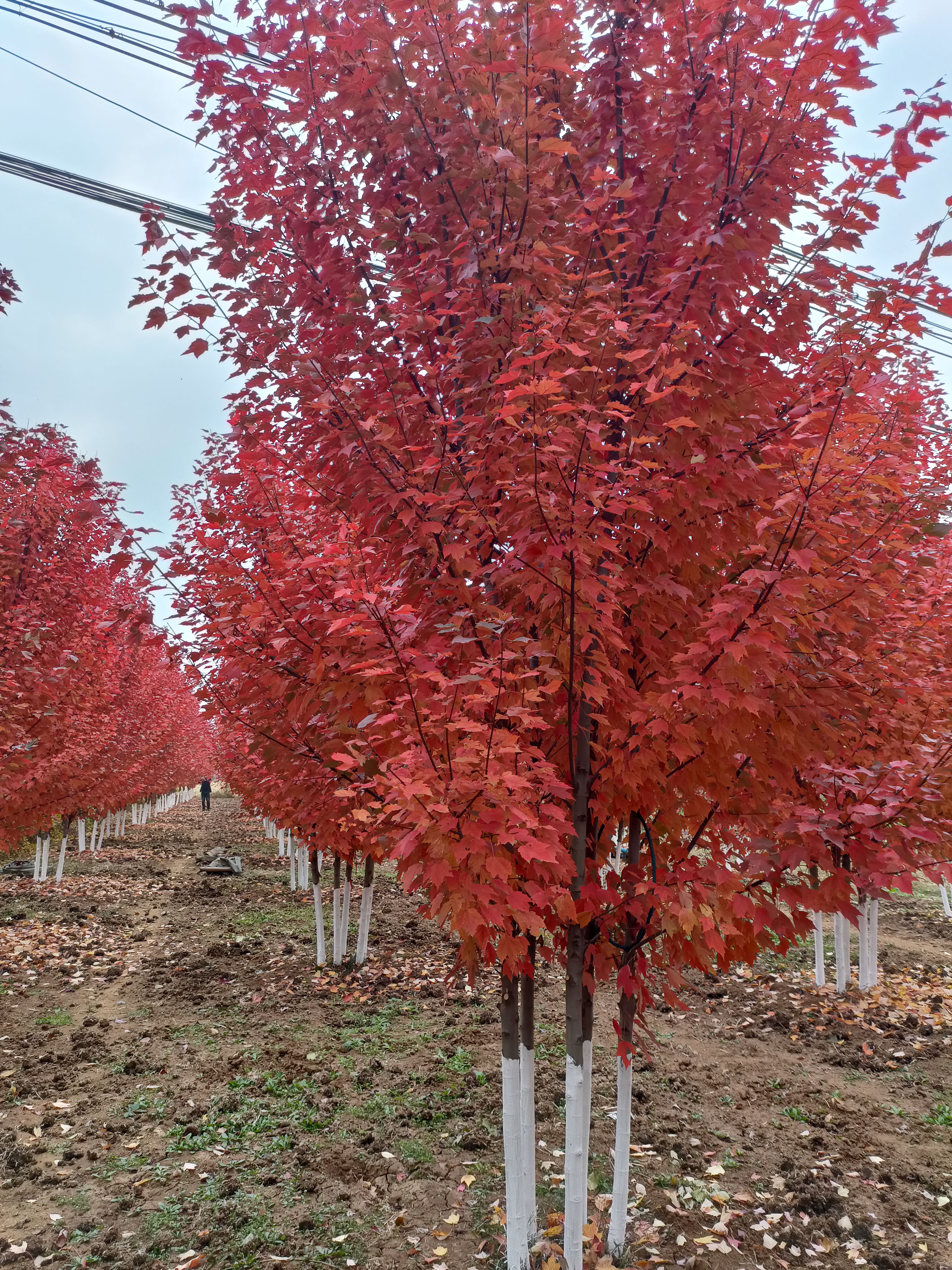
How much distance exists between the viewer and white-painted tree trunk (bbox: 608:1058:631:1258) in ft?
11.7

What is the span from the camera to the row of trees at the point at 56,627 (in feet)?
17.2

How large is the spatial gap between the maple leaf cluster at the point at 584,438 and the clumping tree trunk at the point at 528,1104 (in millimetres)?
587

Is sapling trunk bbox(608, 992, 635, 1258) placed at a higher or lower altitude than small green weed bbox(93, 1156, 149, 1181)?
higher

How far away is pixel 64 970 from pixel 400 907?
557cm

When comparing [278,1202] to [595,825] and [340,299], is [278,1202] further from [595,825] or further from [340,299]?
[340,299]

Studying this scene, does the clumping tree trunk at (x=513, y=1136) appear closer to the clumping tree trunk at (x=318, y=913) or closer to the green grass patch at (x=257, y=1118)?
the green grass patch at (x=257, y=1118)

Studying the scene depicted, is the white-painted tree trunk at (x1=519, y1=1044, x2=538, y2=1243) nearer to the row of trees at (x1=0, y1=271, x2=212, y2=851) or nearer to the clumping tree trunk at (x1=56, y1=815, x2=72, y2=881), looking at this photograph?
the row of trees at (x1=0, y1=271, x2=212, y2=851)

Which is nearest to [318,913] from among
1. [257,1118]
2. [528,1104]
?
[257,1118]

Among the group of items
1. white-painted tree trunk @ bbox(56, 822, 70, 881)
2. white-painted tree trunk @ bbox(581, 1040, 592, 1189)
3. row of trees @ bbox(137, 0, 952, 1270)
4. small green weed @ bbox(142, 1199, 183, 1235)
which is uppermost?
row of trees @ bbox(137, 0, 952, 1270)

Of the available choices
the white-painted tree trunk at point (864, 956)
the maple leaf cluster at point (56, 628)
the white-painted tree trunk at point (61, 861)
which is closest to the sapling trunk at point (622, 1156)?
the maple leaf cluster at point (56, 628)

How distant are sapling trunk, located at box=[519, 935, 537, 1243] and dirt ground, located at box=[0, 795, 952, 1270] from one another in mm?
257

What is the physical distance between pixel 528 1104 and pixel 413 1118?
2076mm

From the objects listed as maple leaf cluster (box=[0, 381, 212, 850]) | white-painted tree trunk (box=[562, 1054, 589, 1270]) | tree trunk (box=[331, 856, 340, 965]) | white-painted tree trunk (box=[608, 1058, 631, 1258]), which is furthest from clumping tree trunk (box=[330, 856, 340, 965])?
white-painted tree trunk (box=[562, 1054, 589, 1270])

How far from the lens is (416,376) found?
3014 millimetres
